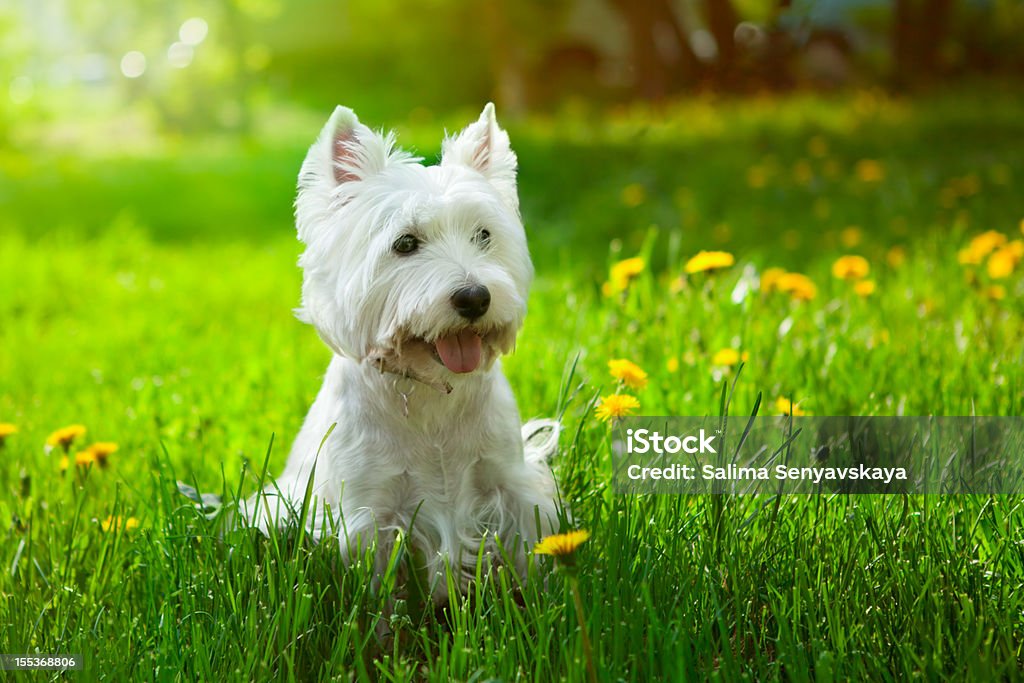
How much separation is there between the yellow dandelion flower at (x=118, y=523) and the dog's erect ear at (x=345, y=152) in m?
1.03

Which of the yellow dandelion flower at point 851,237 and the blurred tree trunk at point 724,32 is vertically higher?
the blurred tree trunk at point 724,32

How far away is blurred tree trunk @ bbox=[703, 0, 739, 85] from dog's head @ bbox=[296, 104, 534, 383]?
10285 millimetres

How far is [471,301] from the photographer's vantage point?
2.43 meters

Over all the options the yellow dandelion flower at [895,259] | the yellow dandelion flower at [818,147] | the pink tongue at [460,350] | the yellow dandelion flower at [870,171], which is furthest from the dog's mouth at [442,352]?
the yellow dandelion flower at [818,147]

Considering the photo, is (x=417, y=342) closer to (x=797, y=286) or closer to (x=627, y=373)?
(x=627, y=373)

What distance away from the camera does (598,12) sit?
14.4 metres

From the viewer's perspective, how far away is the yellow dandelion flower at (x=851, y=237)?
630 cm

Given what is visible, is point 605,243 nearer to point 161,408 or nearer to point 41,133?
point 161,408

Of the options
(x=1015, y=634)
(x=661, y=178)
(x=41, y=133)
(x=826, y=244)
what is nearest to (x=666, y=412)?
(x=1015, y=634)

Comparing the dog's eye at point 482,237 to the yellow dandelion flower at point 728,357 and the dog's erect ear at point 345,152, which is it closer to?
the dog's erect ear at point 345,152

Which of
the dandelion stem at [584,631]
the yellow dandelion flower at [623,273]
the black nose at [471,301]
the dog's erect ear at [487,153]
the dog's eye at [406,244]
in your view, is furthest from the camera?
the yellow dandelion flower at [623,273]

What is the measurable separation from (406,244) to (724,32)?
10855mm

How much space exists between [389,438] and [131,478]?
122cm

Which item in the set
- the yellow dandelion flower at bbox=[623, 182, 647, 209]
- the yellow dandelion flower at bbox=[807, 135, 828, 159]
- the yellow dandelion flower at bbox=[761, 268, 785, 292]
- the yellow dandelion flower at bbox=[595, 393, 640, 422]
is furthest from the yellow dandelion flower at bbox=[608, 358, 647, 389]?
the yellow dandelion flower at bbox=[807, 135, 828, 159]
